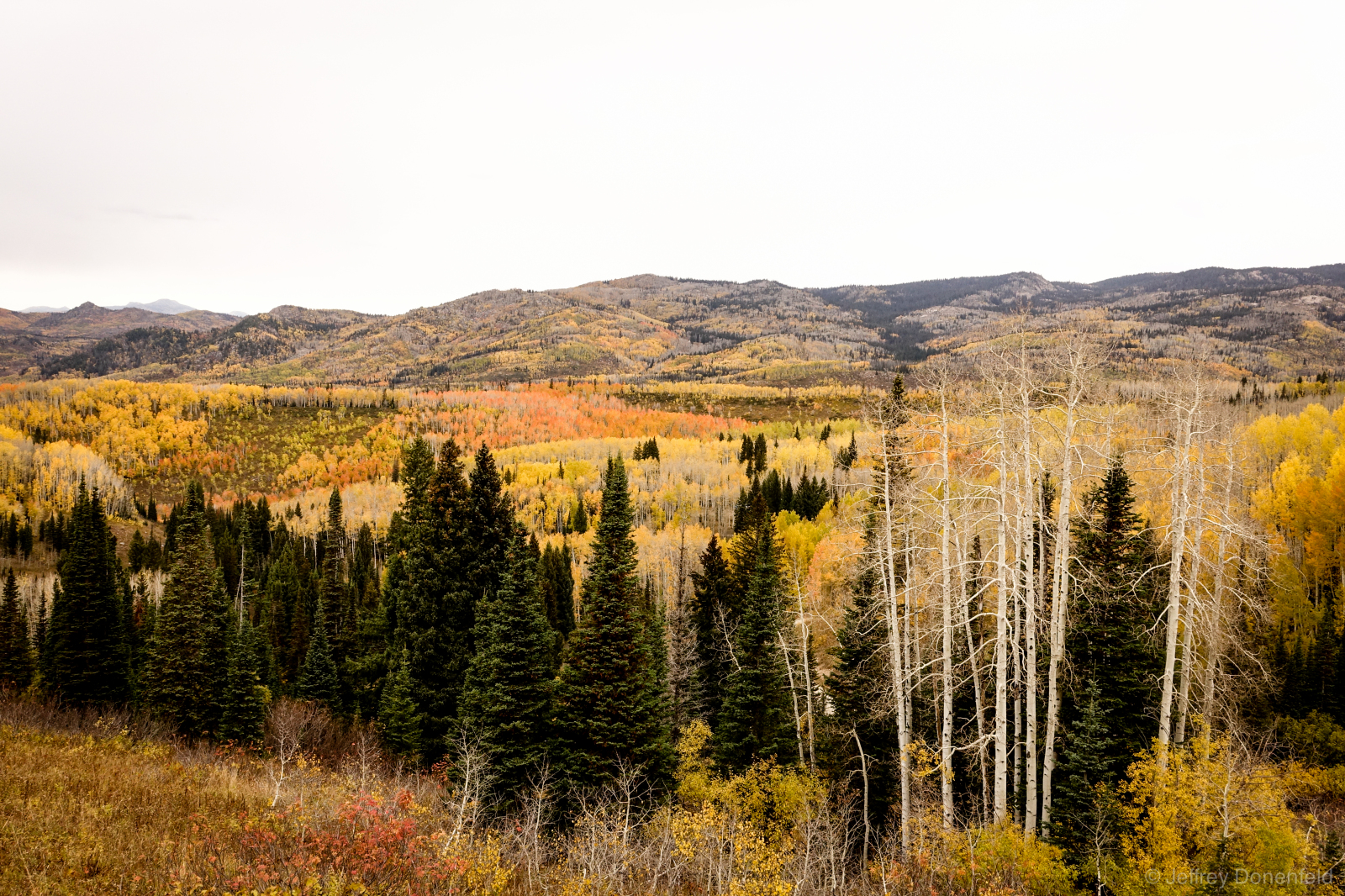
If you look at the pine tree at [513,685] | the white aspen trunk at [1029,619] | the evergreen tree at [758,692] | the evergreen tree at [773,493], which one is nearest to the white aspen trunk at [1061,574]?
the white aspen trunk at [1029,619]

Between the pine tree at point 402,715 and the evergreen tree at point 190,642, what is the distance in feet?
37.5

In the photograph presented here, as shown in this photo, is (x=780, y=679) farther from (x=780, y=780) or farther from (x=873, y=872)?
(x=873, y=872)

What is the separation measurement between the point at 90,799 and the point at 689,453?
134635mm

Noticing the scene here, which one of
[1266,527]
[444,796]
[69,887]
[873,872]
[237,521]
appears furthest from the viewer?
[237,521]

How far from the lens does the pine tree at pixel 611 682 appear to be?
74.5 feet

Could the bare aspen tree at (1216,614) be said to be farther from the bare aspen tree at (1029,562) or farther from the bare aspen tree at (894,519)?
the bare aspen tree at (894,519)

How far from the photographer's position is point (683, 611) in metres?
39.1

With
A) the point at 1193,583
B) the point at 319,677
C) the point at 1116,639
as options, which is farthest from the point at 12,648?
the point at 1193,583

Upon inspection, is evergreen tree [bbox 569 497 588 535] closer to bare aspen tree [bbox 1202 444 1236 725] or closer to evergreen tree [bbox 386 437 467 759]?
evergreen tree [bbox 386 437 467 759]

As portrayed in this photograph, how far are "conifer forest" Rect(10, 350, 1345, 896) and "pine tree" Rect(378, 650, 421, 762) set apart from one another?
225 mm

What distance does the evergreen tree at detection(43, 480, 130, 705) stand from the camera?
3688cm

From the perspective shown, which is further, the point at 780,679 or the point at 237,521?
the point at 237,521

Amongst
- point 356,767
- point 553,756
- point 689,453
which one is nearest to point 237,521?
point 689,453

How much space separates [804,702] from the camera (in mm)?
33688
